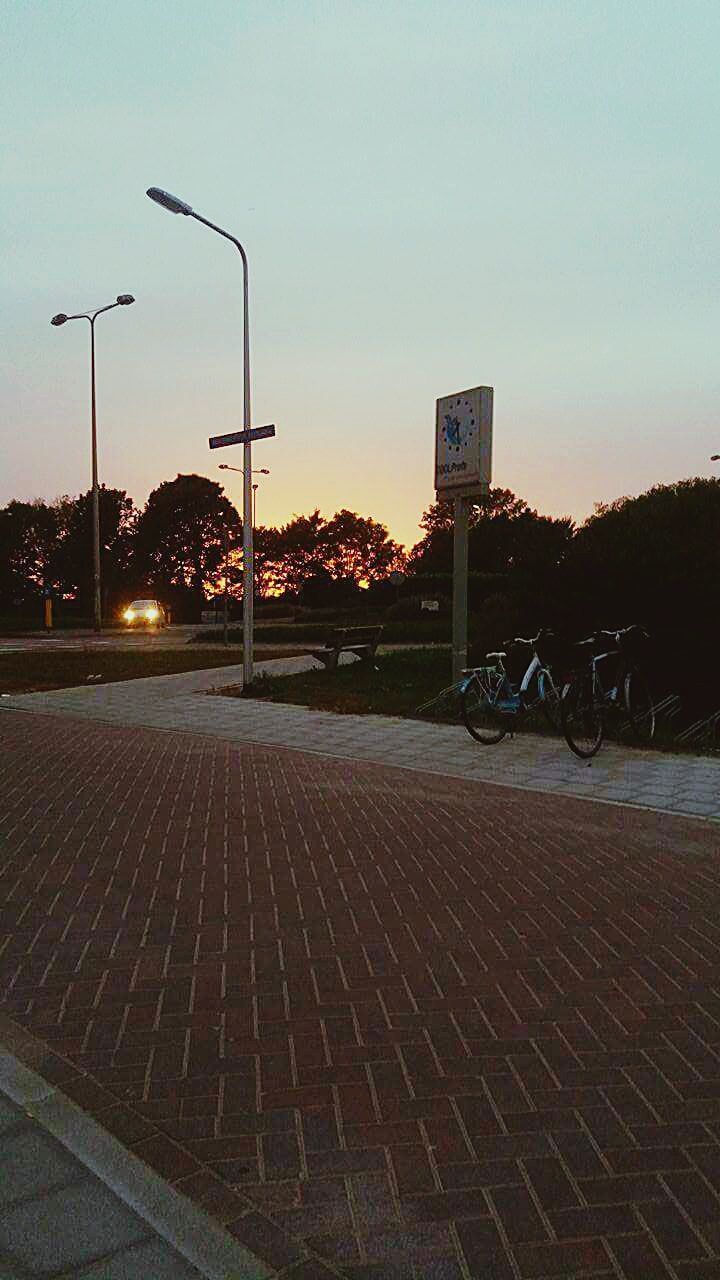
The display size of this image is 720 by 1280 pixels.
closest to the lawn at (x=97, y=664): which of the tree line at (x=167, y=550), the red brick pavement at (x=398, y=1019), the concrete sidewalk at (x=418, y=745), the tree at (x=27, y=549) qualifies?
the concrete sidewalk at (x=418, y=745)

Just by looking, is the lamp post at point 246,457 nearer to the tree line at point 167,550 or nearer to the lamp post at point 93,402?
Answer: the lamp post at point 93,402

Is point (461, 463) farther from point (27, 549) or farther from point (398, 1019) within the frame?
point (27, 549)

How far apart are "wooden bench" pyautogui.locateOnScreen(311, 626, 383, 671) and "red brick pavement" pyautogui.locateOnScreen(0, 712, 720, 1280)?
31.3ft

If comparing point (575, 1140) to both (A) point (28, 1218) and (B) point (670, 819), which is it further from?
(B) point (670, 819)

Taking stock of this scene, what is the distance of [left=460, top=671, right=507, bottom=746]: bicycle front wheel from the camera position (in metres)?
10.3

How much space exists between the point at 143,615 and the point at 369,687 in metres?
37.4

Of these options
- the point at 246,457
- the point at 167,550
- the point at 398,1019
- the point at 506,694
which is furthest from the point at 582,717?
the point at 167,550

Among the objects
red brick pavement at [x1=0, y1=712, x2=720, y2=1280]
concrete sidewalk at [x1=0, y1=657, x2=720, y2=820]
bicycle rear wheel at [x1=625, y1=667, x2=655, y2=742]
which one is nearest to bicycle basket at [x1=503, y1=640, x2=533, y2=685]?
concrete sidewalk at [x1=0, y1=657, x2=720, y2=820]

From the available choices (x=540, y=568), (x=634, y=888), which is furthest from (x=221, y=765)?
(x=540, y=568)

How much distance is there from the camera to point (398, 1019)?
3.73 meters

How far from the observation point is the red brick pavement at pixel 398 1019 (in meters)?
2.58

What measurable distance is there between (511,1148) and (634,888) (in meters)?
2.74

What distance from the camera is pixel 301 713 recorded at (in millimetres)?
12648

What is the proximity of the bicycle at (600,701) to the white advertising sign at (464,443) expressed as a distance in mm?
3544
